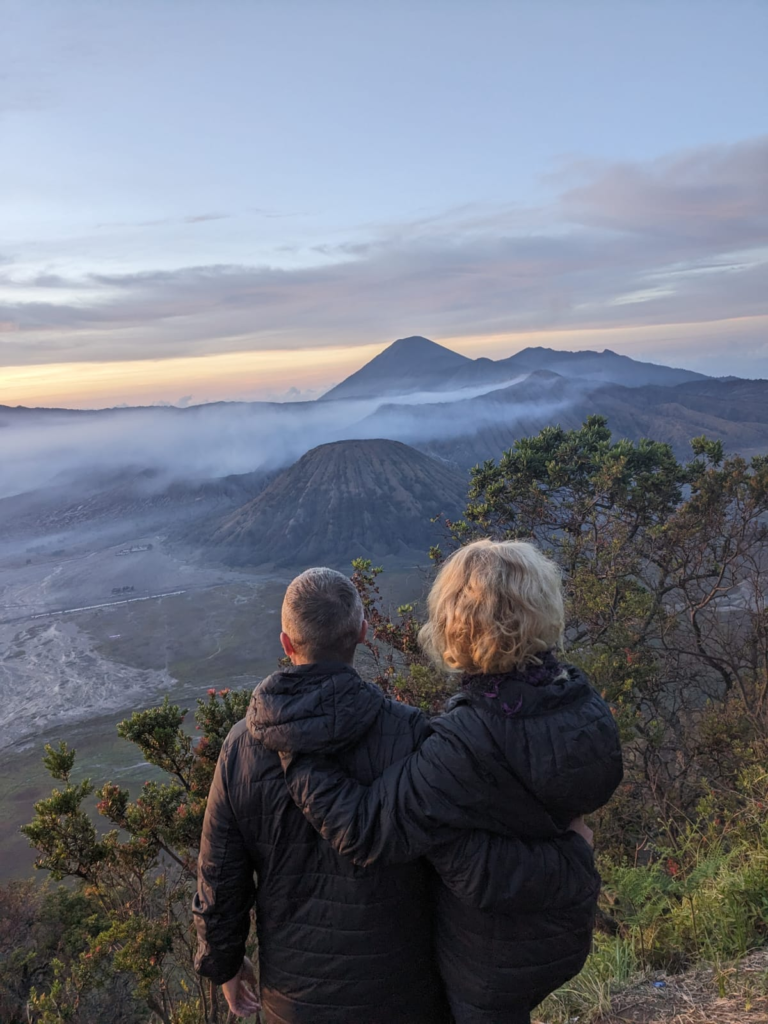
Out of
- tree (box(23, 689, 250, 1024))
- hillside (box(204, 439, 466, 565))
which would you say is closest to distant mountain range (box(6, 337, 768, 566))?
hillside (box(204, 439, 466, 565))

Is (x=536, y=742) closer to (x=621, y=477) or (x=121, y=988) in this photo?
(x=121, y=988)

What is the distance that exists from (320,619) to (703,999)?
7.37 feet

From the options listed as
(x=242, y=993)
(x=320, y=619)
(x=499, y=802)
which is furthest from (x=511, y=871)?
(x=242, y=993)

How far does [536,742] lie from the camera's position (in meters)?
1.62

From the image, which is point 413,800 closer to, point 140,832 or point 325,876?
point 325,876

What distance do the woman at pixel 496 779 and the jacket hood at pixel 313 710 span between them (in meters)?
0.07

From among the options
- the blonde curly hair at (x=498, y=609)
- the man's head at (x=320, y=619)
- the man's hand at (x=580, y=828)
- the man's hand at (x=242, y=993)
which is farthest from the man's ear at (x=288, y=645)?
the man's hand at (x=242, y=993)

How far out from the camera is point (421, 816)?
1646mm

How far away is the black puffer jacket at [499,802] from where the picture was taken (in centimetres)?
162

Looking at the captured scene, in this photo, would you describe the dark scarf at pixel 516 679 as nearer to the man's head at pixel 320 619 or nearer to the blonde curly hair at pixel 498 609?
the blonde curly hair at pixel 498 609

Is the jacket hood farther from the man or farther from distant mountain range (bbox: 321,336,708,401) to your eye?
distant mountain range (bbox: 321,336,708,401)

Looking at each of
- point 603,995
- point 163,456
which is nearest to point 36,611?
point 603,995

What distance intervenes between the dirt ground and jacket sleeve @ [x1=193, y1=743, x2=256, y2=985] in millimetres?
1604

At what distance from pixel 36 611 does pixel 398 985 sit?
61684mm
